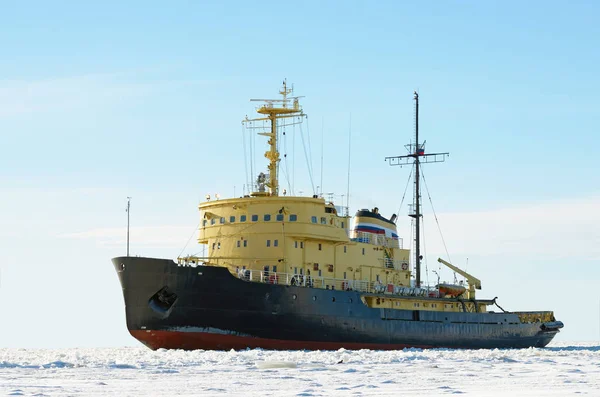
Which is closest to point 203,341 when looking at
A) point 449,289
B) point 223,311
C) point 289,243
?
point 223,311

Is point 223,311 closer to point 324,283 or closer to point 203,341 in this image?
point 203,341

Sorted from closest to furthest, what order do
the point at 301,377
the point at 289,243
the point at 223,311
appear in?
the point at 301,377 → the point at 223,311 → the point at 289,243

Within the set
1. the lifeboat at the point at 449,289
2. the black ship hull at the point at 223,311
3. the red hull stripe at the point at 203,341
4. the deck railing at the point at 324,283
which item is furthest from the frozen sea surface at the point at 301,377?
the lifeboat at the point at 449,289

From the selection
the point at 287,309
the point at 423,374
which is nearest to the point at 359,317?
the point at 287,309

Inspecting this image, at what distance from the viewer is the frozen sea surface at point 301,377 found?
709 inches

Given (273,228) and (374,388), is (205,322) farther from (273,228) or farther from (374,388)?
(374,388)

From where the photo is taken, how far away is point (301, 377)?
70.0 ft

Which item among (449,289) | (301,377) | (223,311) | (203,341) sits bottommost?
(301,377)

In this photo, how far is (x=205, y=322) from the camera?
34094mm

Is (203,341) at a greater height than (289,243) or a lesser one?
lesser

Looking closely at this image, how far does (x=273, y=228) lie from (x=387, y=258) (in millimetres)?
8155

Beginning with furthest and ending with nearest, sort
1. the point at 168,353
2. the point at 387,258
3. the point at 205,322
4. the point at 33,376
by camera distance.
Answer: the point at 387,258 < the point at 205,322 < the point at 168,353 < the point at 33,376

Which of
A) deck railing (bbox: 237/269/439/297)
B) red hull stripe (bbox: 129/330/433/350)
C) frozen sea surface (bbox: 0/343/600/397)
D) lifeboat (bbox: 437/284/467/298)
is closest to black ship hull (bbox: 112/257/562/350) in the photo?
red hull stripe (bbox: 129/330/433/350)

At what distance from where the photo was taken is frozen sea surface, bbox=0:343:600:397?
59.1ft
